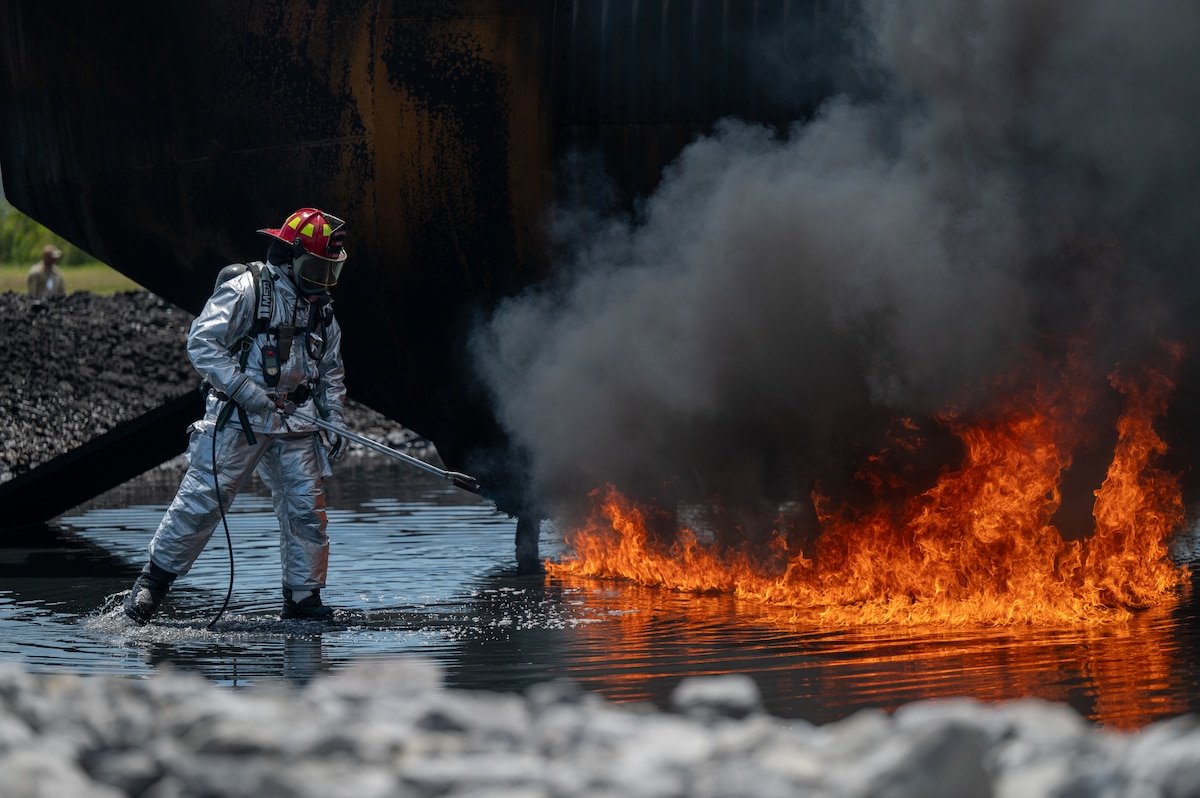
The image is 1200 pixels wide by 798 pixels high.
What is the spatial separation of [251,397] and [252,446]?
34cm

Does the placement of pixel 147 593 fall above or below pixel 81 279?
below

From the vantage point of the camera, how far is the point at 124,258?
1013 cm

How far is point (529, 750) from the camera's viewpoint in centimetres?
432

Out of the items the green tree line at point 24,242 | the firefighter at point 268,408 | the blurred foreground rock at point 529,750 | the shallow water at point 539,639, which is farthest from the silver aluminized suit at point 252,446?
the green tree line at point 24,242

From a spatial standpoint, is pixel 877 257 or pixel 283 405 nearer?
pixel 877 257

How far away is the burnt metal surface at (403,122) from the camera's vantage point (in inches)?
334

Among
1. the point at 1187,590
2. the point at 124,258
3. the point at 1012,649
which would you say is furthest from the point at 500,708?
the point at 124,258

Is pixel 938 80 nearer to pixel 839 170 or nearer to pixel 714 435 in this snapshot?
pixel 839 170

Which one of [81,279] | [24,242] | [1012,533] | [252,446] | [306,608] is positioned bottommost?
[306,608]

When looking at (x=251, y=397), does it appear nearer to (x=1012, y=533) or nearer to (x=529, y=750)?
(x=1012, y=533)

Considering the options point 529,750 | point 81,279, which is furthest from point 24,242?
point 529,750

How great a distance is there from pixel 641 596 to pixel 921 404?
5.53ft

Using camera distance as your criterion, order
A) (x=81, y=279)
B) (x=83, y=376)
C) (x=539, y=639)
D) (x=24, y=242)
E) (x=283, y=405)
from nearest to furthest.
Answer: (x=539, y=639), (x=283, y=405), (x=83, y=376), (x=81, y=279), (x=24, y=242)

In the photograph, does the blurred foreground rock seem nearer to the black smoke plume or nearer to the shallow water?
the shallow water
